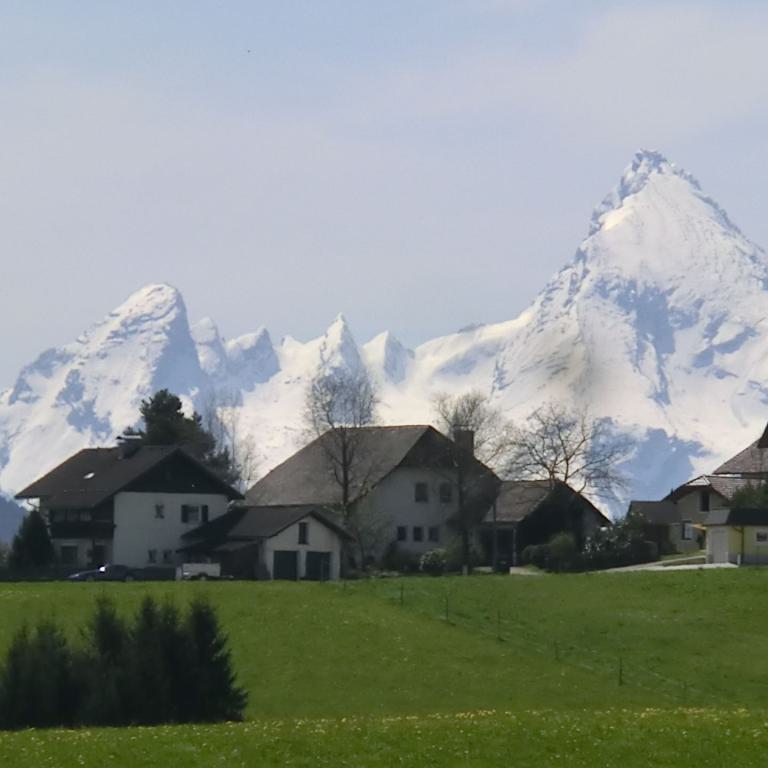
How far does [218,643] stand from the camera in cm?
4159

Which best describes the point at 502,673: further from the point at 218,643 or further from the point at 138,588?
the point at 138,588

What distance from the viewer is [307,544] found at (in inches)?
3600

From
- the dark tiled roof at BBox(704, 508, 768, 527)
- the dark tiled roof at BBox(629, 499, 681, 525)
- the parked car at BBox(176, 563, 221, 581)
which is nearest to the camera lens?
the parked car at BBox(176, 563, 221, 581)

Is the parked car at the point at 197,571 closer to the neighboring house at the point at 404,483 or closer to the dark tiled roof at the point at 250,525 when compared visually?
the dark tiled roof at the point at 250,525

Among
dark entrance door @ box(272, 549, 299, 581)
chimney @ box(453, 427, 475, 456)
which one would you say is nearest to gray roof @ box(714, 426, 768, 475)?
chimney @ box(453, 427, 475, 456)

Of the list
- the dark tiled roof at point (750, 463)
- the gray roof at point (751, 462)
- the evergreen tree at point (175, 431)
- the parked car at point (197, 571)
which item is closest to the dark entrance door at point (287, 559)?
the parked car at point (197, 571)

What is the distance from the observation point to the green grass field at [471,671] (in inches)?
1228

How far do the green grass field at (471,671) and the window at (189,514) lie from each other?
29558mm

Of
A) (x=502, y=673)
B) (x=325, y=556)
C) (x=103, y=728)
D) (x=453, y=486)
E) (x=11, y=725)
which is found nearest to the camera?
(x=103, y=728)

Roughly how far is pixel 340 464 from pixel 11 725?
71.3 meters

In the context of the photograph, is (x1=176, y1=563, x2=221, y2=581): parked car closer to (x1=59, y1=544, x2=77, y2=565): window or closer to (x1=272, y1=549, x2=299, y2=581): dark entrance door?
(x1=272, y1=549, x2=299, y2=581): dark entrance door

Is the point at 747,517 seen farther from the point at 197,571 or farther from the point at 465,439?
the point at 465,439

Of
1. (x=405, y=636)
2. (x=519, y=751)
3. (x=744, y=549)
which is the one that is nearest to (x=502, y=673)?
(x=405, y=636)

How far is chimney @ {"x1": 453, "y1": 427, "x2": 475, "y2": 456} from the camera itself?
107875mm
